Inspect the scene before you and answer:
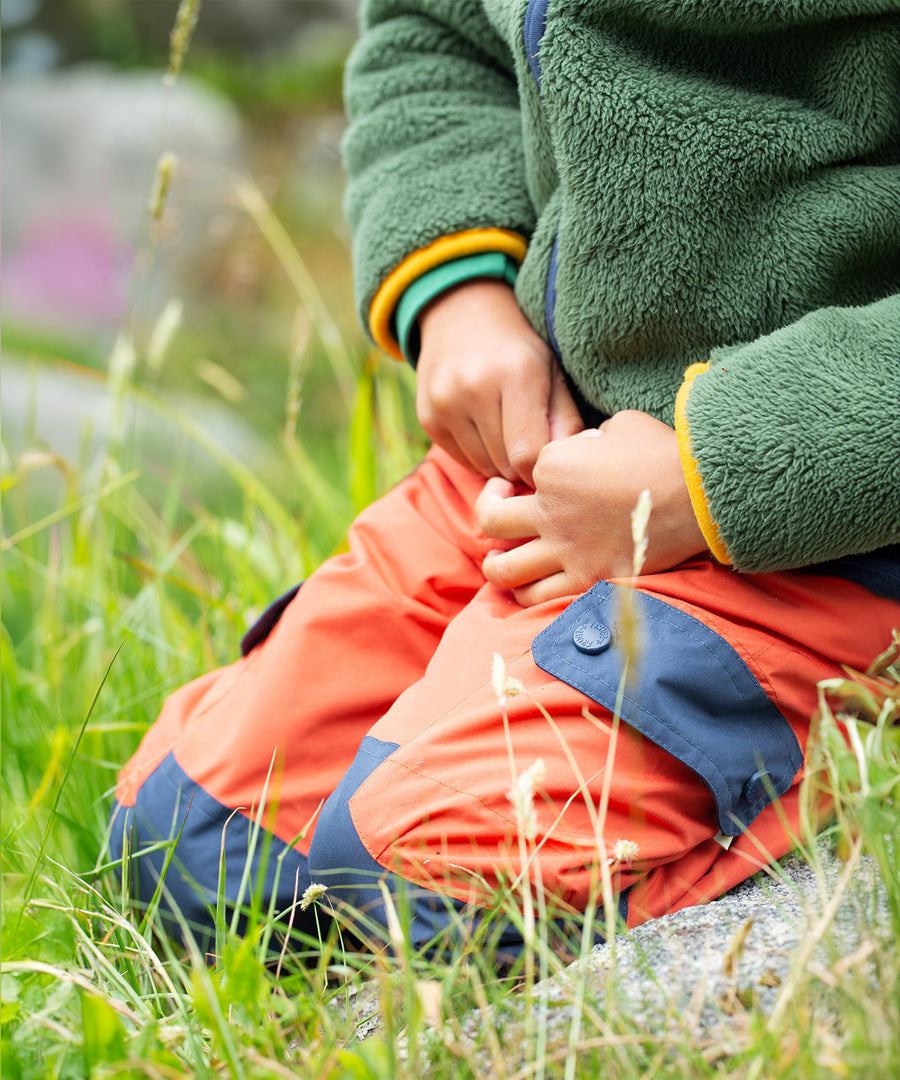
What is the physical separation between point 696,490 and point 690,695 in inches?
6.4

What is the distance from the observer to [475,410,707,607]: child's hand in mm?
795

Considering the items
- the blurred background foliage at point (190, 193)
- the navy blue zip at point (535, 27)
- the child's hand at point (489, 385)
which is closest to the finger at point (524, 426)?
the child's hand at point (489, 385)

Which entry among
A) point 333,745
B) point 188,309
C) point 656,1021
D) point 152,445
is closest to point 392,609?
point 333,745

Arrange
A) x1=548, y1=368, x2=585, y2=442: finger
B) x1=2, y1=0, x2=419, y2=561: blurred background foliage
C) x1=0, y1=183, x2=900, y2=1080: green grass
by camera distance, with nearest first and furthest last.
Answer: x1=0, y1=183, x2=900, y2=1080: green grass
x1=548, y1=368, x2=585, y2=442: finger
x1=2, y1=0, x2=419, y2=561: blurred background foliage

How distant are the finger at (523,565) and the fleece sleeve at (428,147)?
0.33m

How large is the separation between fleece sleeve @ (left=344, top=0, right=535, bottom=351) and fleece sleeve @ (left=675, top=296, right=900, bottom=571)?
1.19 feet

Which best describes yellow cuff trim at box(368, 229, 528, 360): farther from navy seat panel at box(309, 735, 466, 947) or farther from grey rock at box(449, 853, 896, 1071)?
grey rock at box(449, 853, 896, 1071)

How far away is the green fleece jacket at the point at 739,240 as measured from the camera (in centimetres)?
74

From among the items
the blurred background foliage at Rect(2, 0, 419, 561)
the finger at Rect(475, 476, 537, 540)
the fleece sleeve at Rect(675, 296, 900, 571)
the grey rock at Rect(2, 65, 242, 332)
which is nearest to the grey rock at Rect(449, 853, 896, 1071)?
the fleece sleeve at Rect(675, 296, 900, 571)

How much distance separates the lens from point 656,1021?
23.5 inches

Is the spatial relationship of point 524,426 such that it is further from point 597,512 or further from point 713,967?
point 713,967

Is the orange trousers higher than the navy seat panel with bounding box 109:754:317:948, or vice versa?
the orange trousers

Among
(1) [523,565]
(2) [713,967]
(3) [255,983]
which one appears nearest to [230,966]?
(3) [255,983]

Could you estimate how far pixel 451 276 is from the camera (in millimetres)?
1004
